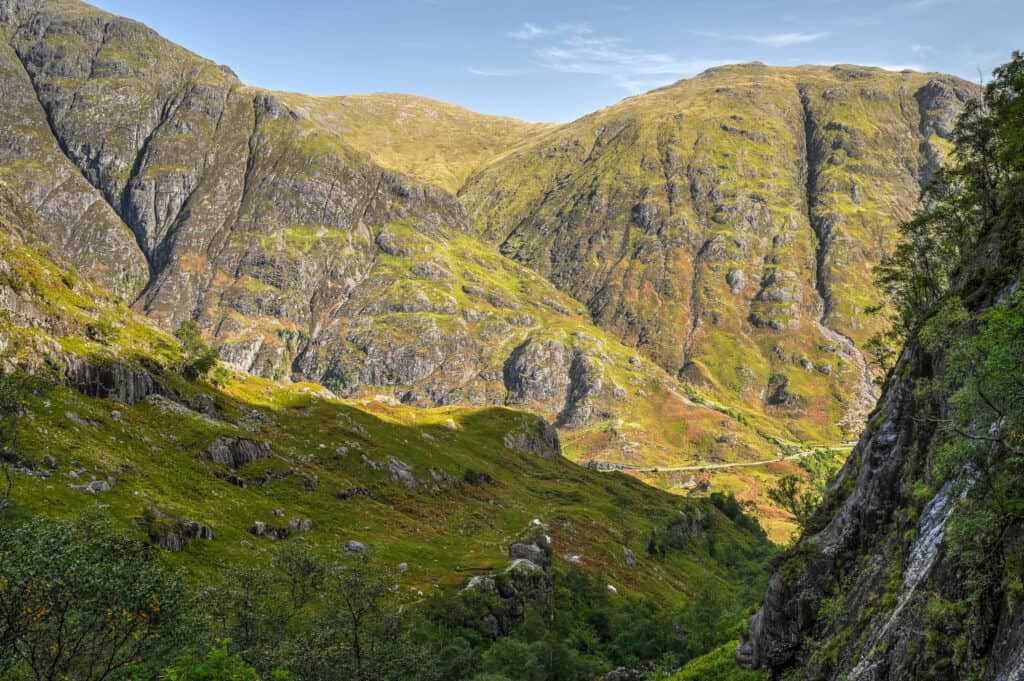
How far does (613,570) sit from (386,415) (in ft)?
298

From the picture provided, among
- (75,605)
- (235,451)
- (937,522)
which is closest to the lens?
(937,522)

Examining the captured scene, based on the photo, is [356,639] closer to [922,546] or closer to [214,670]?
[214,670]

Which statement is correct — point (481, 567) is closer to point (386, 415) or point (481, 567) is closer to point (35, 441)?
point (35, 441)

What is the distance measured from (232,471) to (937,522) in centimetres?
10235

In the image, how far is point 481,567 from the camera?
3812 inches

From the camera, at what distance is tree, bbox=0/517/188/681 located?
92.8ft

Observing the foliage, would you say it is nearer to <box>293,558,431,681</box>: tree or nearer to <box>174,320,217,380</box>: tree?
<box>293,558,431,681</box>: tree

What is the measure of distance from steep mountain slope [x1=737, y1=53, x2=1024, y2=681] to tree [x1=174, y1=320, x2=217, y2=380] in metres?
120

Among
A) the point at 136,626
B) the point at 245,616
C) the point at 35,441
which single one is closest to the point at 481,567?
the point at 245,616

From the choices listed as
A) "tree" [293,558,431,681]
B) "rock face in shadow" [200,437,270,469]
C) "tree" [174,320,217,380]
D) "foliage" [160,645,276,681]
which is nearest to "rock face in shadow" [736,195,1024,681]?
"tree" [293,558,431,681]

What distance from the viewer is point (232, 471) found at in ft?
338

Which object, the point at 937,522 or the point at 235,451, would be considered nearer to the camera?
the point at 937,522

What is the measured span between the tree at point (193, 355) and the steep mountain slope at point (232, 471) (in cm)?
342

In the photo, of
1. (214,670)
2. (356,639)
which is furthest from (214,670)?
(356,639)
